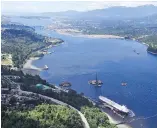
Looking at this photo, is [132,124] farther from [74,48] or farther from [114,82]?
[74,48]

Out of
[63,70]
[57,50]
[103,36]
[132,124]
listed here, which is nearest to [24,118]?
[132,124]

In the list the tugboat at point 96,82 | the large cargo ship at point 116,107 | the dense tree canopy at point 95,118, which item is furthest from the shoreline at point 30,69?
the dense tree canopy at point 95,118

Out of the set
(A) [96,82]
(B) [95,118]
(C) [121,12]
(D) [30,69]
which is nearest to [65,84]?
(A) [96,82]

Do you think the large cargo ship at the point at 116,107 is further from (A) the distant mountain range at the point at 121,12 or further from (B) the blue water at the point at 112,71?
(A) the distant mountain range at the point at 121,12

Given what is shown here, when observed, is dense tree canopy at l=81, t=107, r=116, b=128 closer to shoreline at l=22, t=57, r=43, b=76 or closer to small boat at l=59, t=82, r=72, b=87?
small boat at l=59, t=82, r=72, b=87

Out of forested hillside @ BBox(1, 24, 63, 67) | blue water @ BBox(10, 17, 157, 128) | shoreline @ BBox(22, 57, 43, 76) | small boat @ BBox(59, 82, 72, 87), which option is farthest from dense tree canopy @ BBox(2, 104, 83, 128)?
forested hillside @ BBox(1, 24, 63, 67)
